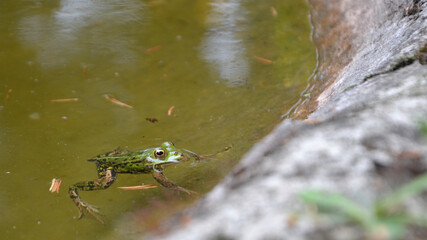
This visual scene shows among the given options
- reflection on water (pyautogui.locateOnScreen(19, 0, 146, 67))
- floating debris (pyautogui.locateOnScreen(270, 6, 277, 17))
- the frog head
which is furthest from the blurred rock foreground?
floating debris (pyautogui.locateOnScreen(270, 6, 277, 17))

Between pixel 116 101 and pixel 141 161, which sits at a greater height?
pixel 116 101

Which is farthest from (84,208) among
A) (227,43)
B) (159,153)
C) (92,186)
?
(227,43)

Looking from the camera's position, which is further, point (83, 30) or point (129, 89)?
point (83, 30)

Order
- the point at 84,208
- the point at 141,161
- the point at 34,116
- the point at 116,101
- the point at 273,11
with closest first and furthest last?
the point at 84,208 < the point at 141,161 < the point at 34,116 < the point at 116,101 < the point at 273,11

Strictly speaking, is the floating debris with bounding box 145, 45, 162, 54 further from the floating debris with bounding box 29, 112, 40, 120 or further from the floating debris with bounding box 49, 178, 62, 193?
the floating debris with bounding box 49, 178, 62, 193

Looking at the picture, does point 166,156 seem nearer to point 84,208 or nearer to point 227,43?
point 84,208

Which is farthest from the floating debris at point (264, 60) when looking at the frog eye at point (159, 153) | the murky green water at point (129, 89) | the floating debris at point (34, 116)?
the floating debris at point (34, 116)
